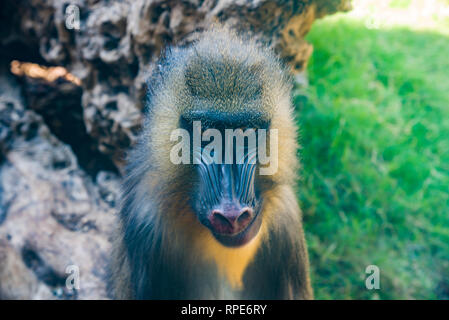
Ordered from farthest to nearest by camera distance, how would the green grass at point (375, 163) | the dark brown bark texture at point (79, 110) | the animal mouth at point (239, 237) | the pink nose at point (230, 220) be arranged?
the green grass at point (375, 163) → the dark brown bark texture at point (79, 110) → the animal mouth at point (239, 237) → the pink nose at point (230, 220)

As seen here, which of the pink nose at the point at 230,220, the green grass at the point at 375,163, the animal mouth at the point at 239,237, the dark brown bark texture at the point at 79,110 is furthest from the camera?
the green grass at the point at 375,163

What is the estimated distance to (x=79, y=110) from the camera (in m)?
3.73

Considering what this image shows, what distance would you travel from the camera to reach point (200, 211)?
6.48 ft

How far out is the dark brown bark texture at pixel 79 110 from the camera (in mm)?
2846

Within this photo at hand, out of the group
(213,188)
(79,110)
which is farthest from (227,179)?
(79,110)

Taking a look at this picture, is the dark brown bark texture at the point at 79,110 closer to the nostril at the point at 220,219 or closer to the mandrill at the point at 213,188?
the mandrill at the point at 213,188

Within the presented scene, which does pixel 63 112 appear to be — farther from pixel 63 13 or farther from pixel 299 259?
pixel 299 259

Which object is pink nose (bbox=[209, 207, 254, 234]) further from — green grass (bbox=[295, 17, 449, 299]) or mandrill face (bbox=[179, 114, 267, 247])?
green grass (bbox=[295, 17, 449, 299])

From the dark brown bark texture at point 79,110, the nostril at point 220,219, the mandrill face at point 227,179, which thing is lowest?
the nostril at point 220,219

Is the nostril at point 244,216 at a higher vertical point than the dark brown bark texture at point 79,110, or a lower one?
lower

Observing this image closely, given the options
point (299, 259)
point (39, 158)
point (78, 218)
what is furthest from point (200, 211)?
point (39, 158)

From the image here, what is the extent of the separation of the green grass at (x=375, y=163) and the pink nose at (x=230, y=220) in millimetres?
1600

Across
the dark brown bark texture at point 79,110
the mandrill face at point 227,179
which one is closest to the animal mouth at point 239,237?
the mandrill face at point 227,179
